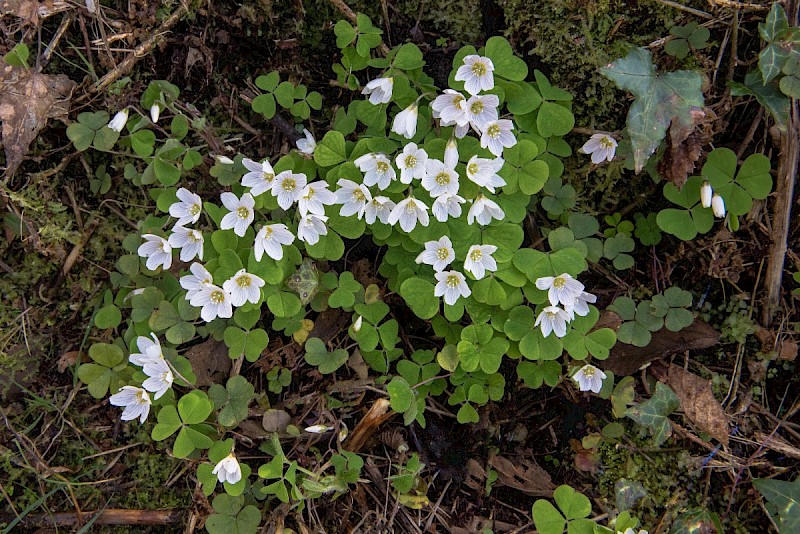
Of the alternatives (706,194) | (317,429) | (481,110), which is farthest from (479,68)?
(317,429)

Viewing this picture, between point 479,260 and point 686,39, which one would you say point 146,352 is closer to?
point 479,260

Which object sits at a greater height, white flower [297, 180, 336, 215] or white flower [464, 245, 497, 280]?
white flower [297, 180, 336, 215]

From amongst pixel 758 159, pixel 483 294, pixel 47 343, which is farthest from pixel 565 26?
pixel 47 343

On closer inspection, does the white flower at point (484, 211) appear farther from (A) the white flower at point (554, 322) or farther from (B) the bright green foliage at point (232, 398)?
(B) the bright green foliage at point (232, 398)

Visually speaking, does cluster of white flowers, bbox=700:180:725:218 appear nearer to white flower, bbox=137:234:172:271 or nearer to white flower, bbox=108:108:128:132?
white flower, bbox=137:234:172:271

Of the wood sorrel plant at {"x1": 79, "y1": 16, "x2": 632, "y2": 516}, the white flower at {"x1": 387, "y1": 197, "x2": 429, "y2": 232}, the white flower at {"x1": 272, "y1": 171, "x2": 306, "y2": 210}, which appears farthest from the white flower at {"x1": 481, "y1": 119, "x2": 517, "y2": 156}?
the white flower at {"x1": 272, "y1": 171, "x2": 306, "y2": 210}

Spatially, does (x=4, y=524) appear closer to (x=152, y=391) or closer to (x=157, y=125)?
(x=152, y=391)
